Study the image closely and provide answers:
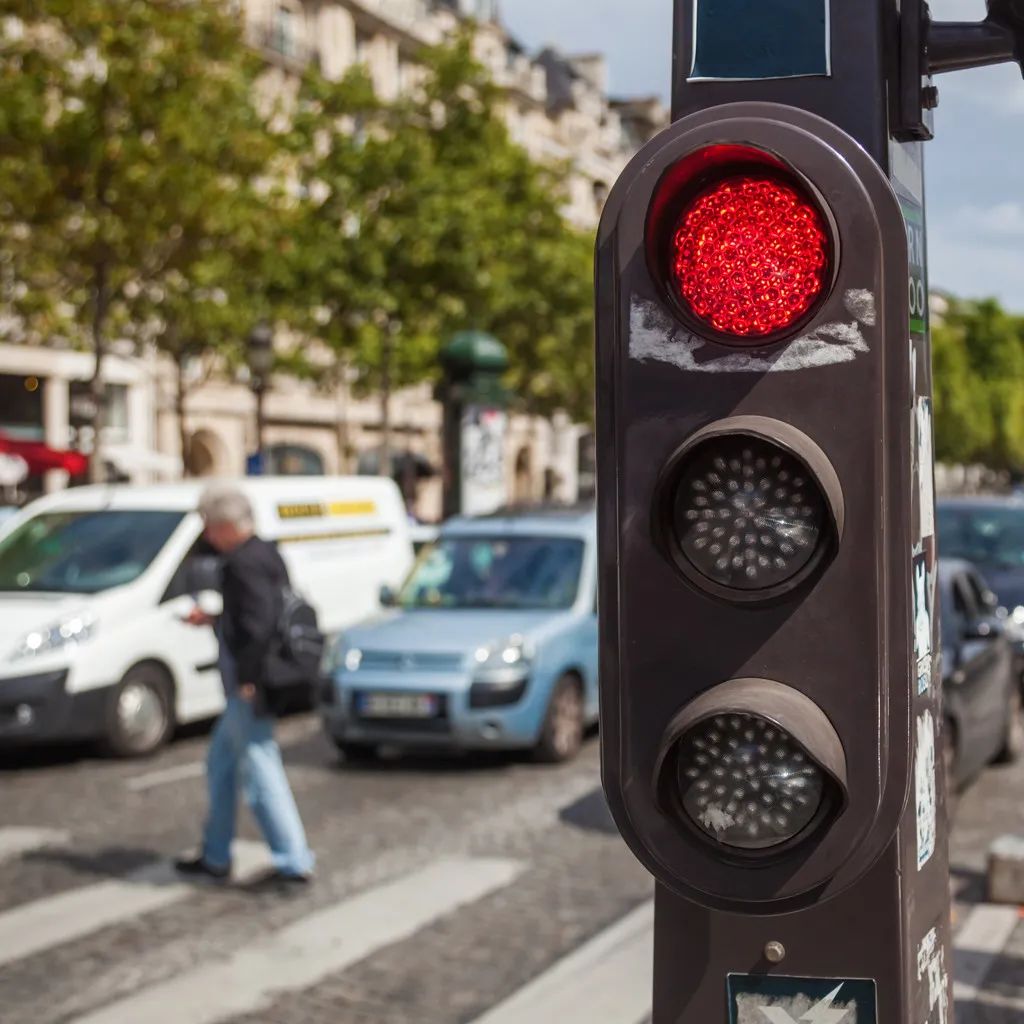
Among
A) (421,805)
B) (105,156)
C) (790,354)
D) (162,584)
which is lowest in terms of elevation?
(421,805)

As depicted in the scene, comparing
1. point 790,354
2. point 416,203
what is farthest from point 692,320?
point 416,203

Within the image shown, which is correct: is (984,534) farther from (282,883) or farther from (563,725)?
(282,883)

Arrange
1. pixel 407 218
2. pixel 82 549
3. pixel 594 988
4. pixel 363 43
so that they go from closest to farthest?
pixel 594 988
pixel 82 549
pixel 407 218
pixel 363 43

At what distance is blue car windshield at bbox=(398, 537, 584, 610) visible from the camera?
1184 cm

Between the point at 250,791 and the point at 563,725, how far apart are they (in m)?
3.99

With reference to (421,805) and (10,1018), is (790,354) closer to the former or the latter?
(10,1018)

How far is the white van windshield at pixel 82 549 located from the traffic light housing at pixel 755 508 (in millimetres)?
10386

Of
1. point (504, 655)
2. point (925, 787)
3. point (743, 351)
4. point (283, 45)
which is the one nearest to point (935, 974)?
point (925, 787)

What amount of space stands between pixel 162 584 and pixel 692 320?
1052 cm

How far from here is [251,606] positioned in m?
7.41

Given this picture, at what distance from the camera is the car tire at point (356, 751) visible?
11.0 metres

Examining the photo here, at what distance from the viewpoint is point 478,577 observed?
1212 centimetres

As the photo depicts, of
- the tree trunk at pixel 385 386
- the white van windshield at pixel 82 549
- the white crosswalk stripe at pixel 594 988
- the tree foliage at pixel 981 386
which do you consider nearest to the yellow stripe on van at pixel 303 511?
the white van windshield at pixel 82 549

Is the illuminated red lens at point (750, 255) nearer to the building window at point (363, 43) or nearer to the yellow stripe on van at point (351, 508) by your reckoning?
the yellow stripe on van at point (351, 508)
